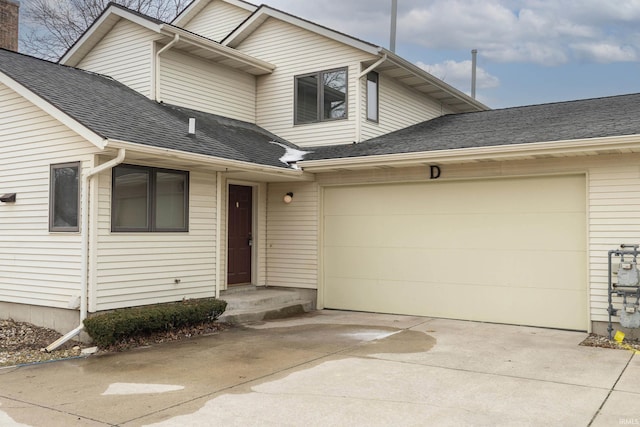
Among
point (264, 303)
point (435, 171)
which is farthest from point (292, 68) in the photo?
point (264, 303)

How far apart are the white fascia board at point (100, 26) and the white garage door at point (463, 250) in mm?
4909

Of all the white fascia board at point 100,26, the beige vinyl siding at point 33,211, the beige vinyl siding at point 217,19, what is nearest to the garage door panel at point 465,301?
the beige vinyl siding at point 33,211

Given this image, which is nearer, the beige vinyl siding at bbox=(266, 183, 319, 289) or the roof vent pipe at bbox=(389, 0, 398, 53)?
the beige vinyl siding at bbox=(266, 183, 319, 289)

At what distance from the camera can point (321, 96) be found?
11.5 m

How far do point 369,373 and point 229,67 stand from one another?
831 centimetres

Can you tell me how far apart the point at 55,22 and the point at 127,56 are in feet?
43.6

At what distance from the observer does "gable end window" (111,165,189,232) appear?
7.86 metres

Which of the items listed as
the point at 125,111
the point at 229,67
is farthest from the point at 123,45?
the point at 125,111

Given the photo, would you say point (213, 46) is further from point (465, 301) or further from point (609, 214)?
point (609, 214)

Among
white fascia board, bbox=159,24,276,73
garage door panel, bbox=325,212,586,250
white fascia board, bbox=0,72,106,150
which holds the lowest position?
garage door panel, bbox=325,212,586,250

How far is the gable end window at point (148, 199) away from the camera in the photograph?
7.86 m

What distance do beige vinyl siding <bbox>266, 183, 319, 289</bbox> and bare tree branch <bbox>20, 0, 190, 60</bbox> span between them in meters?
14.5

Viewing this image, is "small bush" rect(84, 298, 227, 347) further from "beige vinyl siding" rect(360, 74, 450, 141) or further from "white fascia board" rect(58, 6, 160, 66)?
"white fascia board" rect(58, 6, 160, 66)

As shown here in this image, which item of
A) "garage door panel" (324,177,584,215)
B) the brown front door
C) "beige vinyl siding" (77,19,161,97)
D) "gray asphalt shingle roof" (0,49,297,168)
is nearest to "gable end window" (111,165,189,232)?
"gray asphalt shingle roof" (0,49,297,168)
